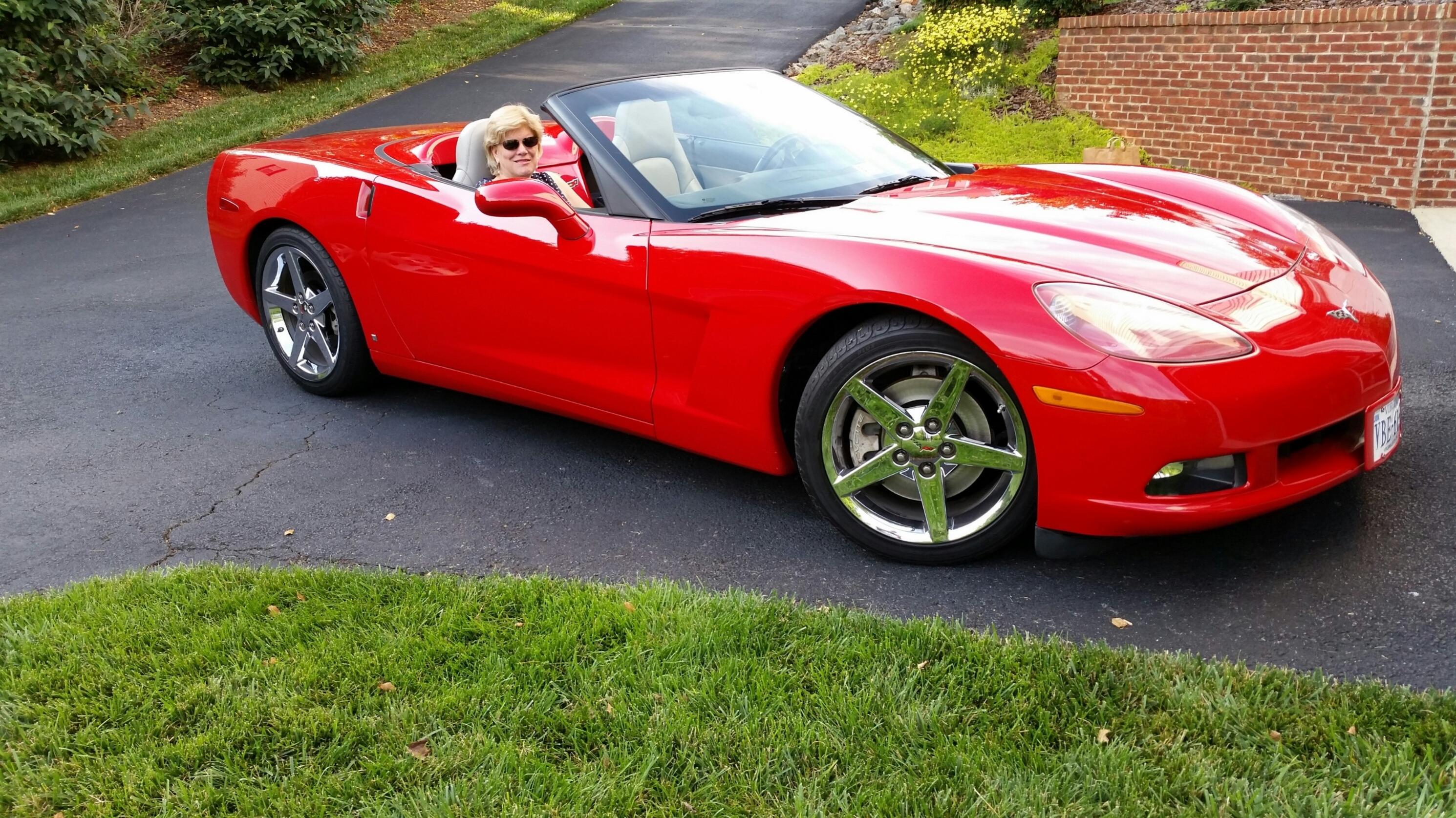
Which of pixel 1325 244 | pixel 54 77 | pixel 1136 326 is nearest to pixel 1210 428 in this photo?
pixel 1136 326

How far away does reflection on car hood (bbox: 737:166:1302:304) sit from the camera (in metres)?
3.00

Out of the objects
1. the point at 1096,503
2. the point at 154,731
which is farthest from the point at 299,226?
the point at 1096,503

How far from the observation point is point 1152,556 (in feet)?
10.5

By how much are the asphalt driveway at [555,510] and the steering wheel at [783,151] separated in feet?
3.47

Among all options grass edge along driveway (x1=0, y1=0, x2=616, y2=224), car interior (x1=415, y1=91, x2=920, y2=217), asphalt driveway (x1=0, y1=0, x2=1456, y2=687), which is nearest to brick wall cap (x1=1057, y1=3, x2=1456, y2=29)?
asphalt driveway (x1=0, y1=0, x2=1456, y2=687)

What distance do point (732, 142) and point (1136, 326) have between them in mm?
1698

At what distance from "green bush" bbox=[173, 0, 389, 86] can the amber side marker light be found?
13823mm

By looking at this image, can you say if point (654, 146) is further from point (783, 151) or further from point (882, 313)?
point (882, 313)

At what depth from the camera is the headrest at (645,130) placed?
3869 millimetres

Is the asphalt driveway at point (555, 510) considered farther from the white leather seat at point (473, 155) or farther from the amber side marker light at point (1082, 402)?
the white leather seat at point (473, 155)

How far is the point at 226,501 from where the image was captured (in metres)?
4.03

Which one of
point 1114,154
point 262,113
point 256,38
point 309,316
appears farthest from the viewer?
point 256,38

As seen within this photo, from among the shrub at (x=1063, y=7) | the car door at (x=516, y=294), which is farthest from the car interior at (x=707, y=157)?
the shrub at (x=1063, y=7)

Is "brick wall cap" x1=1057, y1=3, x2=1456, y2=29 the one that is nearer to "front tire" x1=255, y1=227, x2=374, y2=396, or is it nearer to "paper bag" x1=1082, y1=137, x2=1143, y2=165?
"paper bag" x1=1082, y1=137, x2=1143, y2=165
